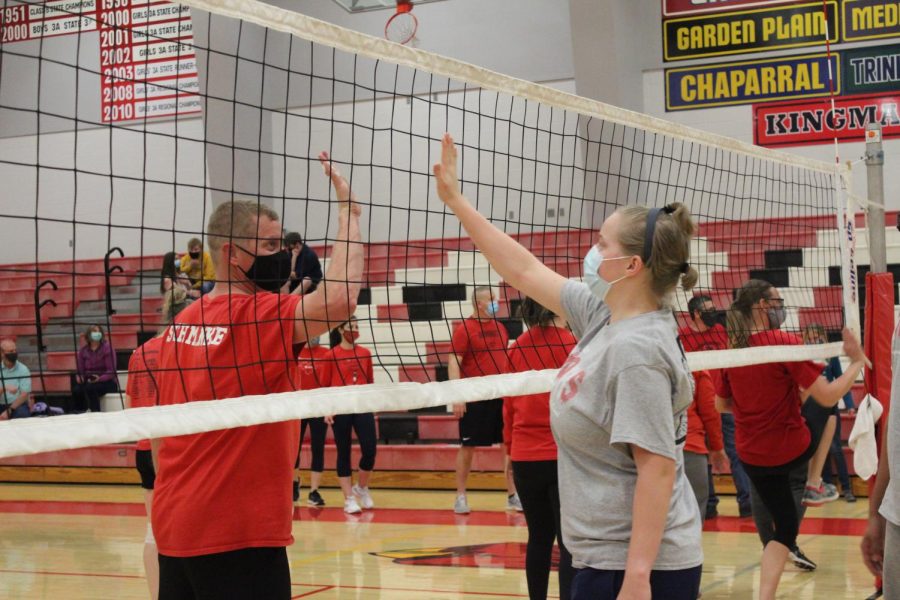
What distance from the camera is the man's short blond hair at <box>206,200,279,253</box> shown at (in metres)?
2.91

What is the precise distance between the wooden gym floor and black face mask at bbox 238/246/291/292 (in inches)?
127

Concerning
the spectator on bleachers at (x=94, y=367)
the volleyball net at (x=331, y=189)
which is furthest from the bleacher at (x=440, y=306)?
the spectator on bleachers at (x=94, y=367)

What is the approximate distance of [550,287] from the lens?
2.81 meters

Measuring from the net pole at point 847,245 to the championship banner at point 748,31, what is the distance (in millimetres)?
7412

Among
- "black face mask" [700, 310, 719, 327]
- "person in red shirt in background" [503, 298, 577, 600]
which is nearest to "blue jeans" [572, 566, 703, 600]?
"person in red shirt in background" [503, 298, 577, 600]

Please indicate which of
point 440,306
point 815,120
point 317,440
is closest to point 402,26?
point 440,306

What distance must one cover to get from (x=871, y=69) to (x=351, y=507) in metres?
8.37

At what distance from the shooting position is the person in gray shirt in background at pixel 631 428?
2271 mm

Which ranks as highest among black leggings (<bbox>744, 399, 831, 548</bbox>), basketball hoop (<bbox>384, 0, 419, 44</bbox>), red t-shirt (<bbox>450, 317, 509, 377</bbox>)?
basketball hoop (<bbox>384, 0, 419, 44</bbox>)

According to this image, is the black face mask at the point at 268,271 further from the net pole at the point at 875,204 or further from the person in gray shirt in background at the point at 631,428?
the net pole at the point at 875,204

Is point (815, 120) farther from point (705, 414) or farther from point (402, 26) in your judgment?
point (705, 414)

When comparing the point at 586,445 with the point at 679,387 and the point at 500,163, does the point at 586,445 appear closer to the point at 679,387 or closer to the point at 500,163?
the point at 679,387

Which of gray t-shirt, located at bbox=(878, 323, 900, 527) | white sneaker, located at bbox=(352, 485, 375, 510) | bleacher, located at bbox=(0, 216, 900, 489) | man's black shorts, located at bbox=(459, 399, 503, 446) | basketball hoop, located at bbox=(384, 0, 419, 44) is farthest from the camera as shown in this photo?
basketball hoop, located at bbox=(384, 0, 419, 44)

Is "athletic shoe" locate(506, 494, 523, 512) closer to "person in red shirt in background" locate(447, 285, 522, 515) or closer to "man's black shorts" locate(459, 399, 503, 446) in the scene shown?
"person in red shirt in background" locate(447, 285, 522, 515)
